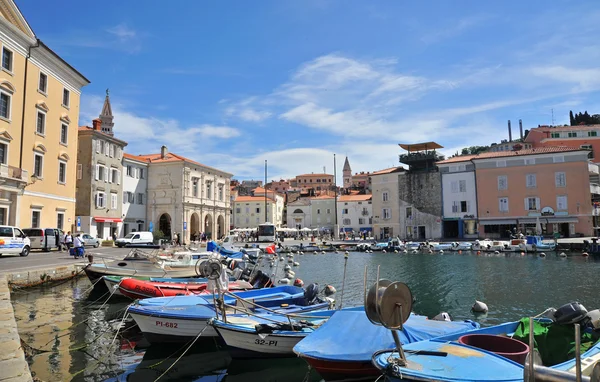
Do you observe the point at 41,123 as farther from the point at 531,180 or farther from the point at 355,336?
the point at 531,180

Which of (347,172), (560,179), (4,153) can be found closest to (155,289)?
(4,153)

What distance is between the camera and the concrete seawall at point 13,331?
20.4 feet

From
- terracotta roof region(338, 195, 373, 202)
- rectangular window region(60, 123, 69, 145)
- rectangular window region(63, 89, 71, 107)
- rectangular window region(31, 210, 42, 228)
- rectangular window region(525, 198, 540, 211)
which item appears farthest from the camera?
terracotta roof region(338, 195, 373, 202)

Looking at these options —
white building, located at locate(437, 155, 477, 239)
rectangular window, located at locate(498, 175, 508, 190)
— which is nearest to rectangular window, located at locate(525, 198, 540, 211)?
rectangular window, located at locate(498, 175, 508, 190)

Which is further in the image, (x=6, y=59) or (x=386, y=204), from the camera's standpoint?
(x=386, y=204)

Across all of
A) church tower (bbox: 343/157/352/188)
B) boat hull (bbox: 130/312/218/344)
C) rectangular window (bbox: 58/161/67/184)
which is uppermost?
church tower (bbox: 343/157/352/188)

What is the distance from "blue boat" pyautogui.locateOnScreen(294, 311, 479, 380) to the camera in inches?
292

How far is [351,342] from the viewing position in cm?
802

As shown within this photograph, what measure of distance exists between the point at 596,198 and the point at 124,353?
66167 millimetres

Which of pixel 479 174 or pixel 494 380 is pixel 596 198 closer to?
pixel 479 174

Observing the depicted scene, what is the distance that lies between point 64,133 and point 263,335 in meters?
35.9

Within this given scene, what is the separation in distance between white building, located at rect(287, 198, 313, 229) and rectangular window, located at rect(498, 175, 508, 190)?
52648mm

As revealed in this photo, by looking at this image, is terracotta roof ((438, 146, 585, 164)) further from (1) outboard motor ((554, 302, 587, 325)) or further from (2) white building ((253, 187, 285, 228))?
(1) outboard motor ((554, 302, 587, 325))

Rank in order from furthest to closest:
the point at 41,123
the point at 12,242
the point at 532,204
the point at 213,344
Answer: the point at 532,204
the point at 41,123
the point at 12,242
the point at 213,344
